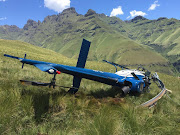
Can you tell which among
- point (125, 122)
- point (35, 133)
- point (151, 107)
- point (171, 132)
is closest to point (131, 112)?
point (125, 122)

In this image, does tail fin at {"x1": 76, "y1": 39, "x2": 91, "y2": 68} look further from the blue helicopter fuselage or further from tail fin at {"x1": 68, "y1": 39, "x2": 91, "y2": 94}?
the blue helicopter fuselage

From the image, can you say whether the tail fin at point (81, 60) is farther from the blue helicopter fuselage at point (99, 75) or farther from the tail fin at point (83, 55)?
the blue helicopter fuselage at point (99, 75)

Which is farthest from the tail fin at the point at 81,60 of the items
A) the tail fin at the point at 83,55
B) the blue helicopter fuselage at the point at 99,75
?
the blue helicopter fuselage at the point at 99,75

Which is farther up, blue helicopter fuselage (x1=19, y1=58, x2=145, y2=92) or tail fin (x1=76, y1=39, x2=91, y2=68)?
tail fin (x1=76, y1=39, x2=91, y2=68)

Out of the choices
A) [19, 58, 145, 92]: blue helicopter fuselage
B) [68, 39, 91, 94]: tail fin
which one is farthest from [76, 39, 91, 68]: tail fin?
[19, 58, 145, 92]: blue helicopter fuselage

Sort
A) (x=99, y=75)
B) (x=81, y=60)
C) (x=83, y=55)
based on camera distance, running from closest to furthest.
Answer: (x=99, y=75)
(x=81, y=60)
(x=83, y=55)

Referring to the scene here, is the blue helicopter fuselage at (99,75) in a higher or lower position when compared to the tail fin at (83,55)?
lower

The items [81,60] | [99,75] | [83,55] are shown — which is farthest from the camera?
[83,55]

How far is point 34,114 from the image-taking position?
485cm

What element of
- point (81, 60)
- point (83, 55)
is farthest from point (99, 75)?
point (83, 55)

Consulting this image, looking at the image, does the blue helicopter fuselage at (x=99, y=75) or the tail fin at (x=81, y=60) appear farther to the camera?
the tail fin at (x=81, y=60)

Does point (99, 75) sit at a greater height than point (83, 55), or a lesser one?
lesser

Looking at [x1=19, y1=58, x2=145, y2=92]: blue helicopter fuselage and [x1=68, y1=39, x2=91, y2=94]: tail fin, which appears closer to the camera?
[x1=19, y1=58, x2=145, y2=92]: blue helicopter fuselage

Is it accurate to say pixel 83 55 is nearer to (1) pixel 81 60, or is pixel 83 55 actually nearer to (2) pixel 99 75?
(1) pixel 81 60
